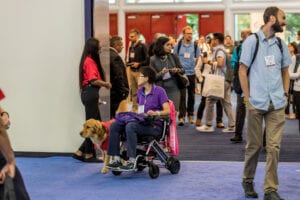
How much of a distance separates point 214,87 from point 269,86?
15.3 feet

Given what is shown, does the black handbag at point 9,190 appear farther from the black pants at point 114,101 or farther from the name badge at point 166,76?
the name badge at point 166,76

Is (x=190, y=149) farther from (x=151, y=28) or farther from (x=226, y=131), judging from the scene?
(x=151, y=28)

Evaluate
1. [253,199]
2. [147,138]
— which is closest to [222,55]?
[147,138]

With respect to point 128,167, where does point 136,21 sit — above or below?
above

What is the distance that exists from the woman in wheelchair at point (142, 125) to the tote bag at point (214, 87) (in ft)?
10.5

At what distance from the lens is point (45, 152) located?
8.37 m

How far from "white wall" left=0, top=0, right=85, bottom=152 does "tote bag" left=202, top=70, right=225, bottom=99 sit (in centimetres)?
280

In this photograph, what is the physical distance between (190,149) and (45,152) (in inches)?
80.8

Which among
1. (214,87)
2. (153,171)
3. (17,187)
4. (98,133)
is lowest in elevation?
(153,171)

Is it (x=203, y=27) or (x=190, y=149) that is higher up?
(x=203, y=27)

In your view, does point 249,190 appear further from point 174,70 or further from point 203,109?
point 203,109

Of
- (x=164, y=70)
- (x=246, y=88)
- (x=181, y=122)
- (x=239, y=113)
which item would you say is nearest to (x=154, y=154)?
(x=246, y=88)

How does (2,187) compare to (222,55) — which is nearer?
(2,187)

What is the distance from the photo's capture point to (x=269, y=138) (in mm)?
5555
